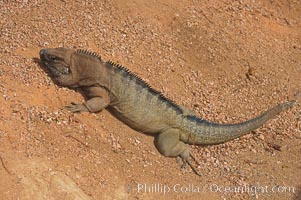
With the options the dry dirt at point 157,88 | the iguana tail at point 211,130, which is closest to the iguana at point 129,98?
the iguana tail at point 211,130

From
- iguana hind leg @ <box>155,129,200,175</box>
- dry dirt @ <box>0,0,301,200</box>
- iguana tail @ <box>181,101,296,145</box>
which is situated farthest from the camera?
iguana tail @ <box>181,101,296,145</box>

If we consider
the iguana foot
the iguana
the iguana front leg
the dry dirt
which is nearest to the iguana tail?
the iguana

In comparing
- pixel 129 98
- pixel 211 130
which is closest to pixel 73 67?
pixel 129 98

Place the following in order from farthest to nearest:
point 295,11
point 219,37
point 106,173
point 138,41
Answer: point 295,11 < point 219,37 < point 138,41 < point 106,173

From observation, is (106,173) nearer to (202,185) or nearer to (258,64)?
(202,185)

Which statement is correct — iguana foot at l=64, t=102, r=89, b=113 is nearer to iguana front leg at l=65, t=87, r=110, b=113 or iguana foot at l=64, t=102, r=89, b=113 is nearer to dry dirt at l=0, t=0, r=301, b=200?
iguana front leg at l=65, t=87, r=110, b=113

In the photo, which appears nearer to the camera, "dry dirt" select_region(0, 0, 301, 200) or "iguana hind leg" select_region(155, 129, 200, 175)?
"dry dirt" select_region(0, 0, 301, 200)

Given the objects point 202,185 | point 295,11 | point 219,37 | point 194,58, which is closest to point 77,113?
point 202,185

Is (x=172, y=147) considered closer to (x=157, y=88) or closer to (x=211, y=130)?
(x=211, y=130)
